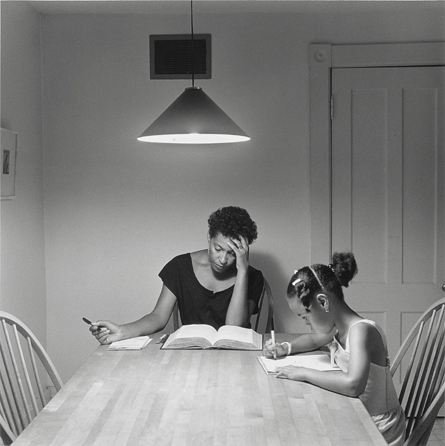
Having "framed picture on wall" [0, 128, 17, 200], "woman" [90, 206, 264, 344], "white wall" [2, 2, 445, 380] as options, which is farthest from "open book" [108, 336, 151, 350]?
"white wall" [2, 2, 445, 380]

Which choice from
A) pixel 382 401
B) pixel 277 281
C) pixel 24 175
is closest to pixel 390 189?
pixel 277 281

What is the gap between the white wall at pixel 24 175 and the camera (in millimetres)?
3092

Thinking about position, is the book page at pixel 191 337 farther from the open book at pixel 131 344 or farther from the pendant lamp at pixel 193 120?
the pendant lamp at pixel 193 120

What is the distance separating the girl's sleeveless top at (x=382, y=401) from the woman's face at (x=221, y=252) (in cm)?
94

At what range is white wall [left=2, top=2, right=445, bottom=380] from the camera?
355 centimetres

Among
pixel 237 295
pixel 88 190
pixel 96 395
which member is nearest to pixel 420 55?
pixel 237 295

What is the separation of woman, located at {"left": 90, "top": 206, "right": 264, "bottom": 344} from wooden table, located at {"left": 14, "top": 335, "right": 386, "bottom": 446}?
68 cm

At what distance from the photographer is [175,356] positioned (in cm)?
235

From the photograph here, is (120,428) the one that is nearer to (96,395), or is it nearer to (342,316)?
(96,395)

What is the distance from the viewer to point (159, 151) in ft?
11.8

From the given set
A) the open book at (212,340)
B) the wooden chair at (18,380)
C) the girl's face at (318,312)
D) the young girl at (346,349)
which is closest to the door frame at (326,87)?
the open book at (212,340)

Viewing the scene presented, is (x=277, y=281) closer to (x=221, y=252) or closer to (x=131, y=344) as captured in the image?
(x=221, y=252)

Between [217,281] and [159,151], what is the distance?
0.93 meters

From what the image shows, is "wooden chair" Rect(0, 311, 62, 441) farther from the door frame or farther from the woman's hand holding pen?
the door frame
